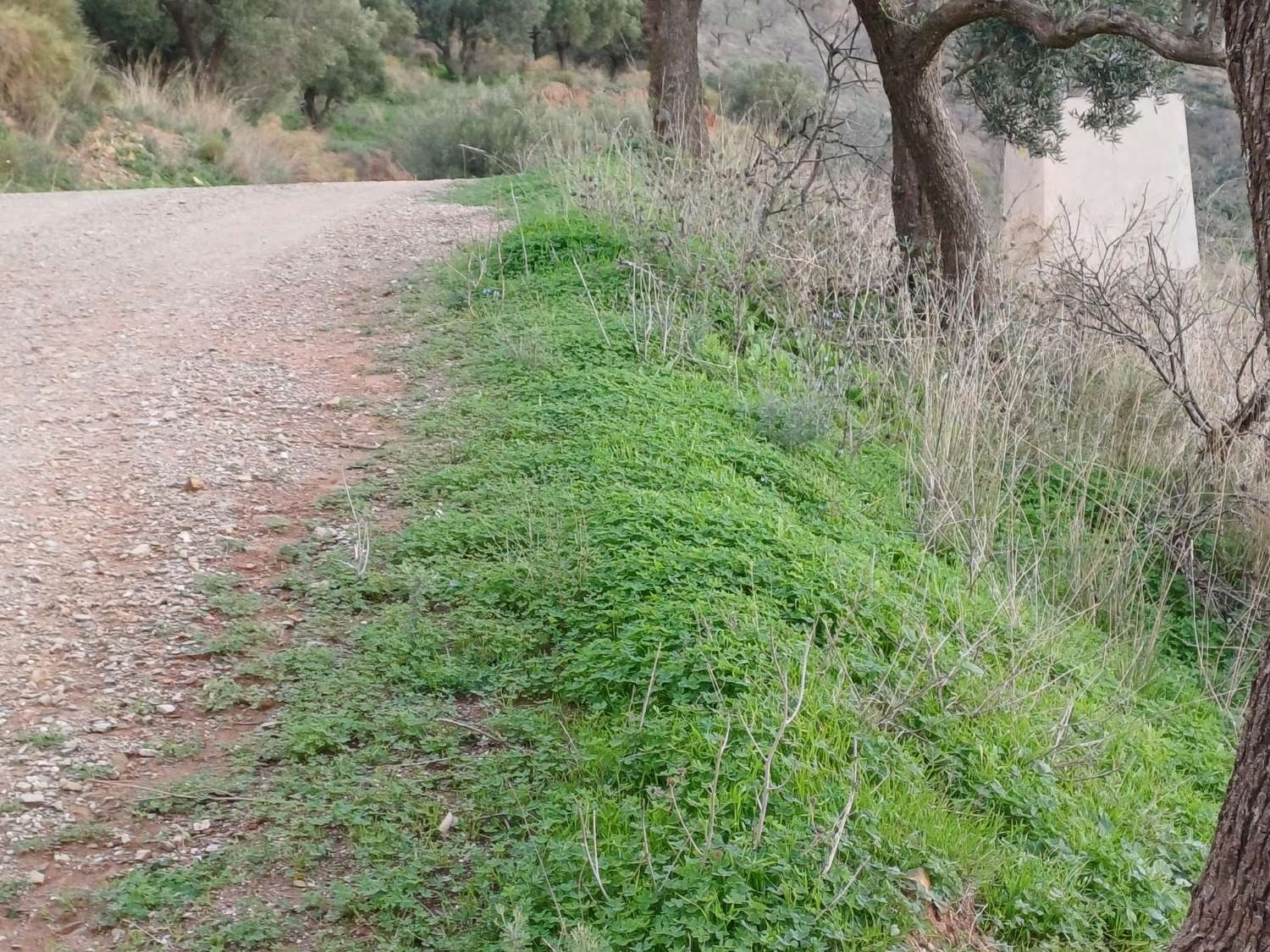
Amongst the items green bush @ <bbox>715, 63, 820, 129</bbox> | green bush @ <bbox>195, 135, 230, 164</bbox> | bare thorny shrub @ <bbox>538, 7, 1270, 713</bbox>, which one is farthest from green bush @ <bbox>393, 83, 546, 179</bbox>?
bare thorny shrub @ <bbox>538, 7, 1270, 713</bbox>

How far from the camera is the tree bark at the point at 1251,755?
201 cm

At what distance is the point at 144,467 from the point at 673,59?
322 inches

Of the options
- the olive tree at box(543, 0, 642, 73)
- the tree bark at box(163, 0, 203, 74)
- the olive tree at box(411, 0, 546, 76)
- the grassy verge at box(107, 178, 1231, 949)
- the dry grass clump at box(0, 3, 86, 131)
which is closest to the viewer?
the grassy verge at box(107, 178, 1231, 949)

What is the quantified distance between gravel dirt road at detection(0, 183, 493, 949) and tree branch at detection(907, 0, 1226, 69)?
371 centimetres

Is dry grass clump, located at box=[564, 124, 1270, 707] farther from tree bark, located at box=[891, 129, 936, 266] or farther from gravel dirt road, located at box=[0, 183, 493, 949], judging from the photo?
gravel dirt road, located at box=[0, 183, 493, 949]

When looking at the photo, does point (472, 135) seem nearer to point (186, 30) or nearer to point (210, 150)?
point (210, 150)

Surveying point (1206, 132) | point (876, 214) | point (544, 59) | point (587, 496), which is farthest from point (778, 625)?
point (544, 59)

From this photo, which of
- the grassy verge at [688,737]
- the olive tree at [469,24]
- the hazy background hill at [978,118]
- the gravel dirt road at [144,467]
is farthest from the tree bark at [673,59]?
the olive tree at [469,24]

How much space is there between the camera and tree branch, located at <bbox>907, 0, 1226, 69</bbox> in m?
5.61

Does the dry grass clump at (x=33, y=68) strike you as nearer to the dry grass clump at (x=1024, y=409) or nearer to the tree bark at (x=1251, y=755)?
the dry grass clump at (x=1024, y=409)

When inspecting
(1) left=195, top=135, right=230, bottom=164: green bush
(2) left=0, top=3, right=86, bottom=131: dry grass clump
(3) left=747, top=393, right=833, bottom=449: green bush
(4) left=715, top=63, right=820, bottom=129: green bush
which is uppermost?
(2) left=0, top=3, right=86, bottom=131: dry grass clump

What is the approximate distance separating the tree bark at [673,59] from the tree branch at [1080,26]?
501 centimetres

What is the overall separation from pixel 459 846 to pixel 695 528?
1.61m

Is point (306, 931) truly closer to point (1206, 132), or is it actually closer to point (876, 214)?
point (876, 214)
